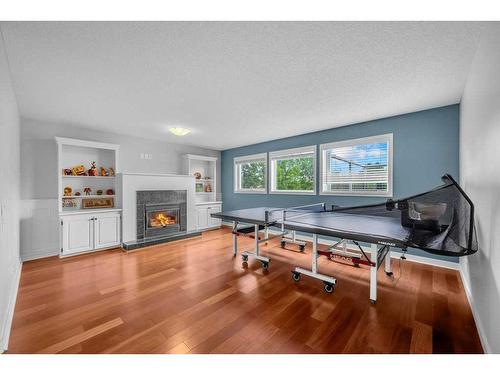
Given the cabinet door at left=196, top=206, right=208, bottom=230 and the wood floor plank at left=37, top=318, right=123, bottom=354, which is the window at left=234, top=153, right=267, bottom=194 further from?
the wood floor plank at left=37, top=318, right=123, bottom=354

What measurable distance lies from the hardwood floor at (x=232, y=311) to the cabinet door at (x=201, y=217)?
240cm

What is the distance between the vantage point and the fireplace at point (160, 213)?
4.36 meters

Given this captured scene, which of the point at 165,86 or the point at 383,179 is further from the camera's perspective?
the point at 383,179

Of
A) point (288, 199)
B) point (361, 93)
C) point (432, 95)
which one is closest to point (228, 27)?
point (361, 93)

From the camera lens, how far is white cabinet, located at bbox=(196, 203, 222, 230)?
18.2 ft

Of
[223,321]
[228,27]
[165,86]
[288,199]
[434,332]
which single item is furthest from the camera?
[288,199]

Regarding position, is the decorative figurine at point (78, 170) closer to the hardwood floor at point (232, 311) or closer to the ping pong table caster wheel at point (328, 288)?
the hardwood floor at point (232, 311)

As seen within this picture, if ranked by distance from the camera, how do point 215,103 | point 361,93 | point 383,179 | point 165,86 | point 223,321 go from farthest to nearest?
point 383,179, point 215,103, point 361,93, point 165,86, point 223,321

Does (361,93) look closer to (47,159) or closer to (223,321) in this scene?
(223,321)

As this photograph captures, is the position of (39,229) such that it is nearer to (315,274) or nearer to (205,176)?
(205,176)

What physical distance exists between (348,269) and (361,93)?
2.38 m

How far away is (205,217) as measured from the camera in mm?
5699

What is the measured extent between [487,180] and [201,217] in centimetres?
518

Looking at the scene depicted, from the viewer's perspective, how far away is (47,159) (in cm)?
374
